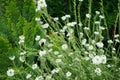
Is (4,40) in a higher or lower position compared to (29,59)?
higher

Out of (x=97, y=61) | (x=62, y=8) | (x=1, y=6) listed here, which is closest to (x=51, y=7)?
(x=62, y=8)

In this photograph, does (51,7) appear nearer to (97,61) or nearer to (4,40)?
(4,40)

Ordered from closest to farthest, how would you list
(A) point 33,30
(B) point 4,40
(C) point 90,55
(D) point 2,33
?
(C) point 90,55, (B) point 4,40, (A) point 33,30, (D) point 2,33

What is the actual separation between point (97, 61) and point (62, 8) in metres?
1.75

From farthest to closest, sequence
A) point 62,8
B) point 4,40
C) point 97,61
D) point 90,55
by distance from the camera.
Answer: point 62,8
point 4,40
point 90,55
point 97,61

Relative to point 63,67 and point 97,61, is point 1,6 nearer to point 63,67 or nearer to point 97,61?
point 63,67

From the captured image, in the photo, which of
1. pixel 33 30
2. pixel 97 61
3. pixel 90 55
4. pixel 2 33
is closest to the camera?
pixel 97 61

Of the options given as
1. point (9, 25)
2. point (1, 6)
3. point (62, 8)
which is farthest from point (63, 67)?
point (1, 6)

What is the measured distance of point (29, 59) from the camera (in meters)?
3.48

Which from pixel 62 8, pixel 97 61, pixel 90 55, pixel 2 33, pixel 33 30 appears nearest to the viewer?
pixel 97 61

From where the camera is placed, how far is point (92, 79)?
277 centimetres

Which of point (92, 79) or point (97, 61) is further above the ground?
point (97, 61)

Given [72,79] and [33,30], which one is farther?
[33,30]

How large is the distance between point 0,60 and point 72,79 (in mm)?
868
